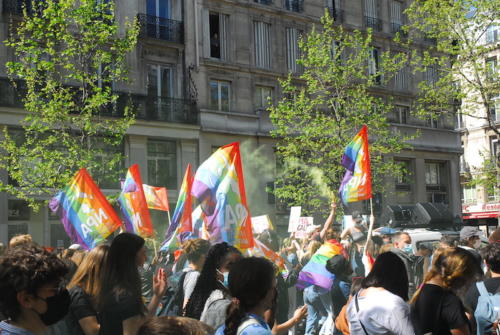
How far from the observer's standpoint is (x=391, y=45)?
109 ft

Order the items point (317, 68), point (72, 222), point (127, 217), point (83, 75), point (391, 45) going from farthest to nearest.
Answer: point (391, 45) < point (317, 68) < point (83, 75) < point (127, 217) < point (72, 222)

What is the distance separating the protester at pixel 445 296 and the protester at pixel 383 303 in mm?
173

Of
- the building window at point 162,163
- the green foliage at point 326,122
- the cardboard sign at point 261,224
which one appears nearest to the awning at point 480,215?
the green foliage at point 326,122

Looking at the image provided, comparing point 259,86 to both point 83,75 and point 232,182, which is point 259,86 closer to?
point 83,75

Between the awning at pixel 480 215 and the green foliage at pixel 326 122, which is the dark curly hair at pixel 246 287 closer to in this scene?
the green foliage at pixel 326 122

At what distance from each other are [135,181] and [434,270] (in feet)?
25.0

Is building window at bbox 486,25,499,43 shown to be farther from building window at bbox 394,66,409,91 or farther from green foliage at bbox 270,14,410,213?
green foliage at bbox 270,14,410,213

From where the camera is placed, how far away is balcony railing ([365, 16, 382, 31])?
32.6m

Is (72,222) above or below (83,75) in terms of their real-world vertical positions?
below

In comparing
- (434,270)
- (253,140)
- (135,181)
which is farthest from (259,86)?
(434,270)

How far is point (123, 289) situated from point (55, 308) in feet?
4.04

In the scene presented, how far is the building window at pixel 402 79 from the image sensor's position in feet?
110

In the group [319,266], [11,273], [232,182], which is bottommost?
[319,266]

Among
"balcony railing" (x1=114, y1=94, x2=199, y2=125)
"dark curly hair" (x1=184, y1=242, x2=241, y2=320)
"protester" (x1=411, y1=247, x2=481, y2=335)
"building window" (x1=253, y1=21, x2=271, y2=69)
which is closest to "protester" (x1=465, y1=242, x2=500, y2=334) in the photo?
"protester" (x1=411, y1=247, x2=481, y2=335)
